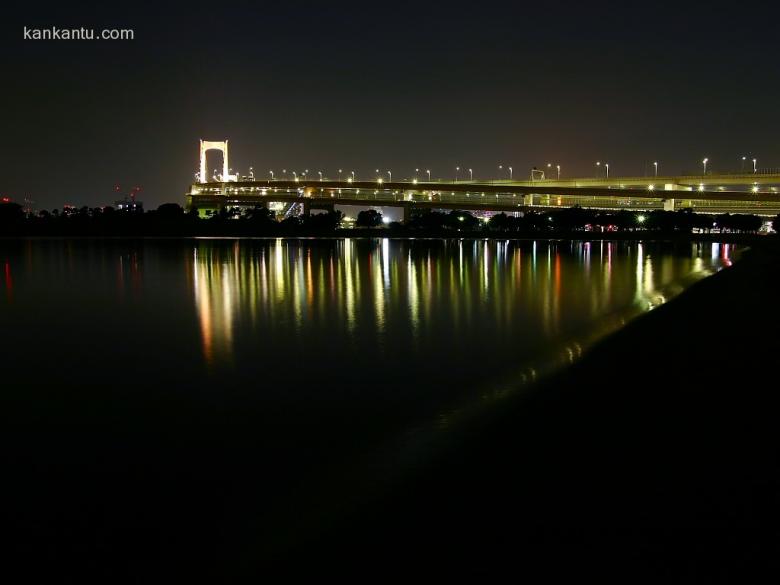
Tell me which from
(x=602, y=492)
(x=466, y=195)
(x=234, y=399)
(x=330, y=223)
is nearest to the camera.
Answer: (x=602, y=492)

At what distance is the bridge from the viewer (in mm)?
67375

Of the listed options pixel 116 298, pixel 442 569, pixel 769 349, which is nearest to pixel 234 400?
pixel 442 569

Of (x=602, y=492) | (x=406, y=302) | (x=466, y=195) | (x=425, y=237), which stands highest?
(x=466, y=195)

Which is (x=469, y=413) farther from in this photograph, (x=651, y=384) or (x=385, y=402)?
(x=651, y=384)

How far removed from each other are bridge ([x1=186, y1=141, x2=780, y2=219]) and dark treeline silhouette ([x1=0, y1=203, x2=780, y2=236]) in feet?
5.29

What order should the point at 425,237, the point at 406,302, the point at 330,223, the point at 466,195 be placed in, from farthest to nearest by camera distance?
the point at 466,195 < the point at 330,223 < the point at 425,237 < the point at 406,302

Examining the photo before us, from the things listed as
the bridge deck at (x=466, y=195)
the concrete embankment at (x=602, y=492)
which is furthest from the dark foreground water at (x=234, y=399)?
the bridge deck at (x=466, y=195)

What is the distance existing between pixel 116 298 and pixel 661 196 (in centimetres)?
6070

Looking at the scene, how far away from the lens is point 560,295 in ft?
46.2

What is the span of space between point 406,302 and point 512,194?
2443 inches

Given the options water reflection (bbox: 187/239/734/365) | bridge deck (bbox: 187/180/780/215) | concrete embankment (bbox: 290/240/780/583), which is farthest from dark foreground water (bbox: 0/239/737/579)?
bridge deck (bbox: 187/180/780/215)

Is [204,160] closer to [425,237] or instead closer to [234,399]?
[425,237]

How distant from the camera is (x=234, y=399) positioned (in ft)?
19.2

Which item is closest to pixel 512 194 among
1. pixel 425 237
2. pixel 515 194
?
pixel 515 194
